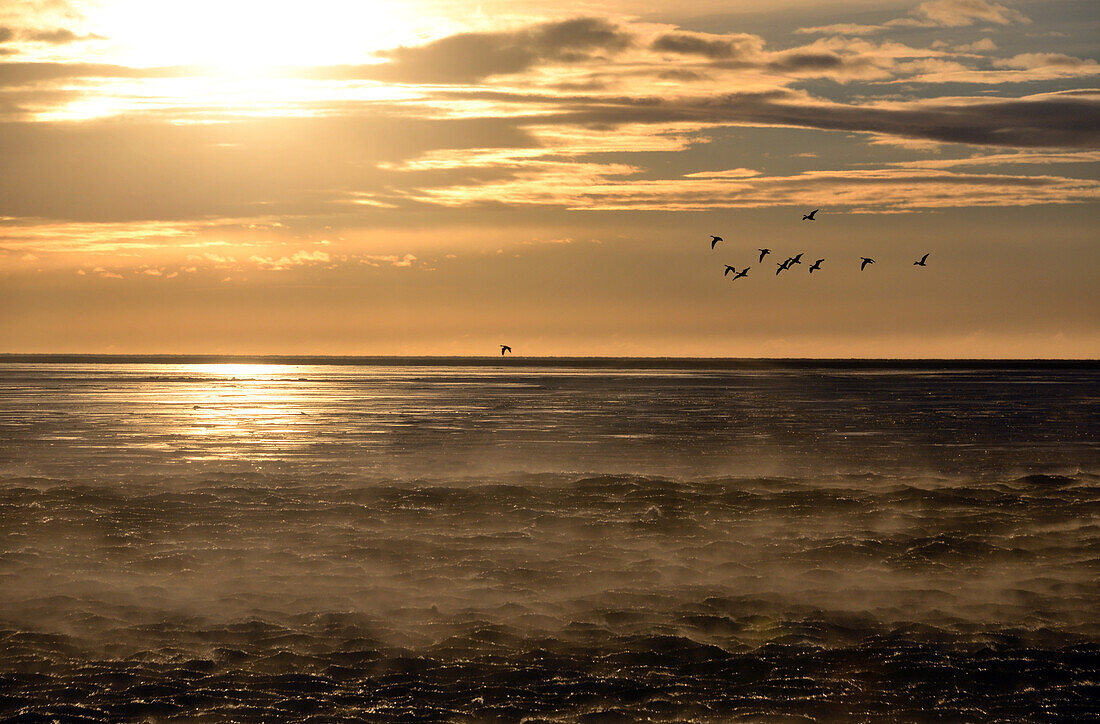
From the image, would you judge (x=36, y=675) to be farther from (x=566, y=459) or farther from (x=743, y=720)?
(x=566, y=459)

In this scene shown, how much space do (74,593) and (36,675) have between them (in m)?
4.01

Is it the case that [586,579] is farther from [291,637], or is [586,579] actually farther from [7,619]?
[7,619]

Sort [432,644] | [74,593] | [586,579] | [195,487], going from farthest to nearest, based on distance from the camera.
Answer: [195,487] < [586,579] < [74,593] < [432,644]

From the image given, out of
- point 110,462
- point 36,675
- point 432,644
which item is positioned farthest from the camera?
point 110,462

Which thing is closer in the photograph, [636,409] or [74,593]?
[74,593]

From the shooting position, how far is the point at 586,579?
17.7 metres

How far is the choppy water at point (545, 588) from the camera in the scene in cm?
1234

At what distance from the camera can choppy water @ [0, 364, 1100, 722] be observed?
1234 cm

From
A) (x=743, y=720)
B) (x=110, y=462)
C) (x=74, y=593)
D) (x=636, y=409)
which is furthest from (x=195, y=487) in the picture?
(x=636, y=409)

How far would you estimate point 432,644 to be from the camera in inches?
560

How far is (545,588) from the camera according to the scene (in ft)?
56.0

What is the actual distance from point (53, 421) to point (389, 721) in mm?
49228

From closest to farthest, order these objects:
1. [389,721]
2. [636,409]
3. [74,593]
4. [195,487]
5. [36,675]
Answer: [389,721]
[36,675]
[74,593]
[195,487]
[636,409]

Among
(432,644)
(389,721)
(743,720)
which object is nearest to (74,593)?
(432,644)
